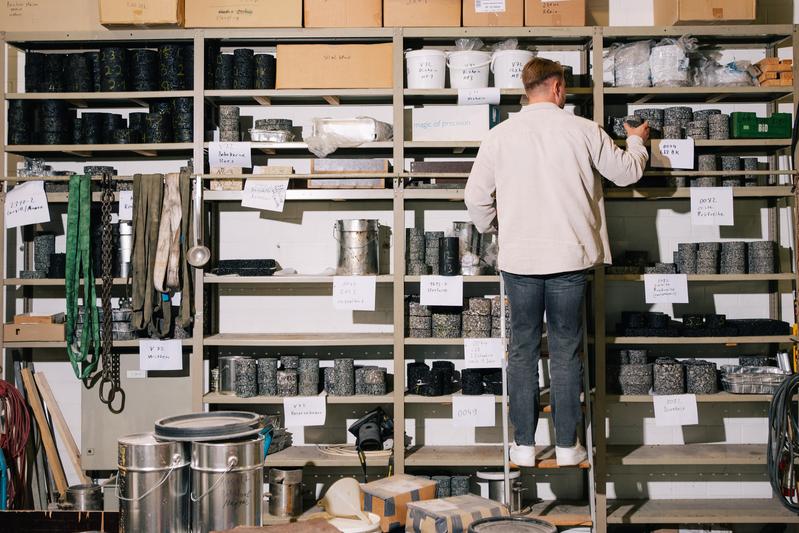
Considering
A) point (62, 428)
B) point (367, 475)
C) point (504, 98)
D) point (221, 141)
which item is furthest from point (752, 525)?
point (62, 428)

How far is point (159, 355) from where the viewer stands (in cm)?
432

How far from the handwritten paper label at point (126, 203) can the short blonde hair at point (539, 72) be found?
2.29m

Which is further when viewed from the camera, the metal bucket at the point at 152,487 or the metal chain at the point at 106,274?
the metal chain at the point at 106,274

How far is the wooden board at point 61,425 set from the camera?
14.9 feet

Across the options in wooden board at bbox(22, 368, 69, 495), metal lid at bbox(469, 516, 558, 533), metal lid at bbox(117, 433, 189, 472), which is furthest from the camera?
wooden board at bbox(22, 368, 69, 495)

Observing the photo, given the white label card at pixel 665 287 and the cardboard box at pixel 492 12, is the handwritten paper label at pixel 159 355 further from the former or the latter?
the white label card at pixel 665 287

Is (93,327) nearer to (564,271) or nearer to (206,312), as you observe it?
(206,312)

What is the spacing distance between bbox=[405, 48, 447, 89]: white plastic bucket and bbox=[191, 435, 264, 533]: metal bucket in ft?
7.58

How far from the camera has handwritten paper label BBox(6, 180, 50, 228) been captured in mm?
4344

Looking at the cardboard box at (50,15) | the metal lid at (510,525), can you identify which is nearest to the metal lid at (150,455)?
the metal lid at (510,525)

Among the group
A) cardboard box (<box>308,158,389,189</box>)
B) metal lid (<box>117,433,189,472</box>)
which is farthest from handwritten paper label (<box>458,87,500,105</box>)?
metal lid (<box>117,433,189,472</box>)

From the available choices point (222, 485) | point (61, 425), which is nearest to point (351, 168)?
point (222, 485)

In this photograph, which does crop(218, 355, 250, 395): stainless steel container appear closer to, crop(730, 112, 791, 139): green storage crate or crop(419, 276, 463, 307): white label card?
crop(419, 276, 463, 307): white label card

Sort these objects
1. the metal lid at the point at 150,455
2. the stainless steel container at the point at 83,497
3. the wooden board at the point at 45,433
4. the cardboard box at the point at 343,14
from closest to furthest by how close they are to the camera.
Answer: the metal lid at the point at 150,455 < the stainless steel container at the point at 83,497 < the cardboard box at the point at 343,14 < the wooden board at the point at 45,433
